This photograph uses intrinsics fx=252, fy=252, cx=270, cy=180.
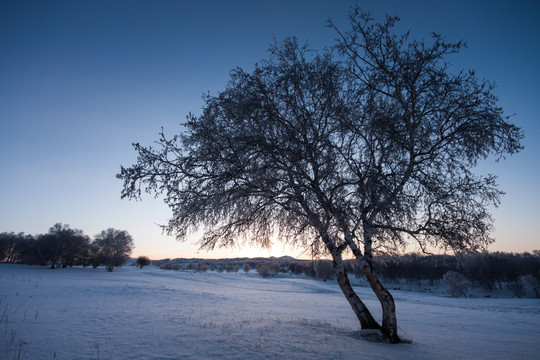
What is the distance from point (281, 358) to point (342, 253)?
4494mm

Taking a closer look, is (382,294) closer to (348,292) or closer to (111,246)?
(348,292)

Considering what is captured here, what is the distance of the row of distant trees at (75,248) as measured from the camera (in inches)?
2228

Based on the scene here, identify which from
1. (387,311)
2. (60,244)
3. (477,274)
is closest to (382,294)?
(387,311)

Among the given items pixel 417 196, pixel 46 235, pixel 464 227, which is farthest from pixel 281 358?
pixel 46 235

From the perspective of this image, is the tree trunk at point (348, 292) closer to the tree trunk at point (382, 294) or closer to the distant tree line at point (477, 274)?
the tree trunk at point (382, 294)

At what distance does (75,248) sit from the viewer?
59406mm

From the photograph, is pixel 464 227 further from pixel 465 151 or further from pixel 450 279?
pixel 450 279

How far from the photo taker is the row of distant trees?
5659 centimetres

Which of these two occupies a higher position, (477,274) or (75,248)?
(75,248)

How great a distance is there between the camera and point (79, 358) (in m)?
5.48

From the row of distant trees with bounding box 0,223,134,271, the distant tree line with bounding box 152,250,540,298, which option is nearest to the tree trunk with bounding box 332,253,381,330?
the distant tree line with bounding box 152,250,540,298

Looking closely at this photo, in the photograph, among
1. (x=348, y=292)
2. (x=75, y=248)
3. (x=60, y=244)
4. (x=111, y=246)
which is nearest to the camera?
(x=348, y=292)

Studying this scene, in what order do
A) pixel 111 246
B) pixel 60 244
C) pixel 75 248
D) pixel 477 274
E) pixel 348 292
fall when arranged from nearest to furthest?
pixel 348 292, pixel 60 244, pixel 75 248, pixel 111 246, pixel 477 274

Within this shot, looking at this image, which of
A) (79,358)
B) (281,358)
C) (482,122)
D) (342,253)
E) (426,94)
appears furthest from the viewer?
(342,253)
